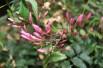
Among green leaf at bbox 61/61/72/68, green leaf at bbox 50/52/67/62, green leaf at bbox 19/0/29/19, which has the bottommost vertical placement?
green leaf at bbox 61/61/72/68

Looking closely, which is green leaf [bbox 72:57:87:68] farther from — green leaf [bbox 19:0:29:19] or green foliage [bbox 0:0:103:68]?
green leaf [bbox 19:0:29:19]

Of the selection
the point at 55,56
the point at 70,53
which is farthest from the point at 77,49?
the point at 55,56

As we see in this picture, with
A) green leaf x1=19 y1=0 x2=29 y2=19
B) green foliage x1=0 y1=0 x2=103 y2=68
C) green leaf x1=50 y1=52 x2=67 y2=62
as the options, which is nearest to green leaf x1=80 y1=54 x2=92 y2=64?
green foliage x1=0 y1=0 x2=103 y2=68

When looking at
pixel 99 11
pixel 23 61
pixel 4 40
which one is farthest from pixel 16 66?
pixel 99 11

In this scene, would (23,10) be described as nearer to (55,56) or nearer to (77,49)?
(55,56)

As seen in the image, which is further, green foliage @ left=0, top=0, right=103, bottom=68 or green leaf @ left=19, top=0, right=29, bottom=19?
green foliage @ left=0, top=0, right=103, bottom=68

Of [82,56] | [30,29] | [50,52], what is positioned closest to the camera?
[50,52]

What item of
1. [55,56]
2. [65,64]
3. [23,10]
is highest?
[23,10]

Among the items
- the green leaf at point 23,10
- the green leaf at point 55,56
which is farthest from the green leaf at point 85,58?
the green leaf at point 23,10

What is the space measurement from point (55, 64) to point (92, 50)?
0.24 metres

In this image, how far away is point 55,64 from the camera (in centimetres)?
153

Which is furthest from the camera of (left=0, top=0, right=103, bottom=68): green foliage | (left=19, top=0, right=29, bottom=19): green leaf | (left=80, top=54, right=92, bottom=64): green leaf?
(left=80, top=54, right=92, bottom=64): green leaf

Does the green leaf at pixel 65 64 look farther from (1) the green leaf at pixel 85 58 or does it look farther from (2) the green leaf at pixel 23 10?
(2) the green leaf at pixel 23 10

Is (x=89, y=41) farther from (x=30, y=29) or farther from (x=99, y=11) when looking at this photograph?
(x=30, y=29)
